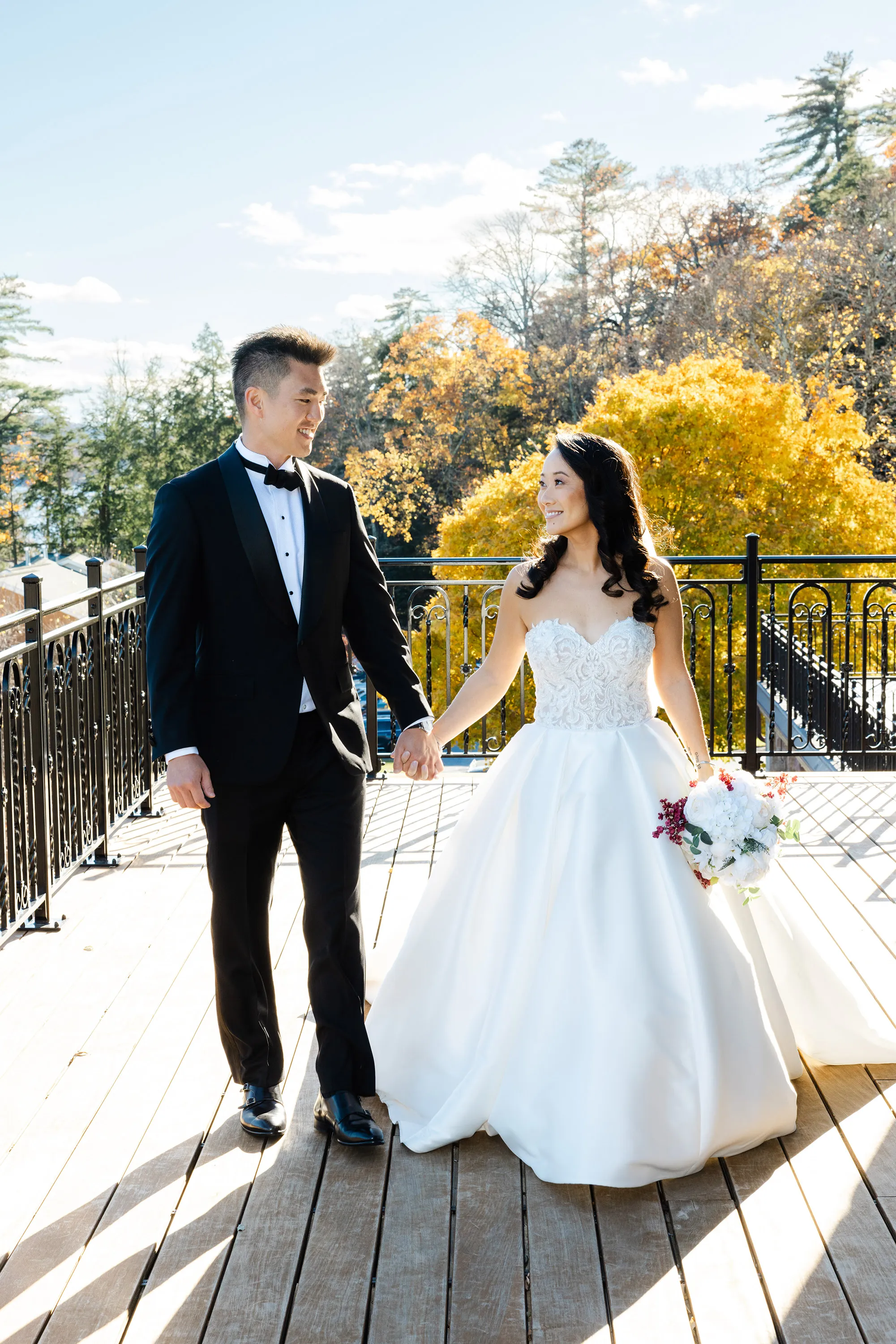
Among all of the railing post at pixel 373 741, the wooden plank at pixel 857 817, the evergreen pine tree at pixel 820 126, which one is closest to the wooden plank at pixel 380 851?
the railing post at pixel 373 741

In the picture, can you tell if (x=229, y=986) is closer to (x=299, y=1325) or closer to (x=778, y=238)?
(x=299, y=1325)

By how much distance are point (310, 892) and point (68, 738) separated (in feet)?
6.57

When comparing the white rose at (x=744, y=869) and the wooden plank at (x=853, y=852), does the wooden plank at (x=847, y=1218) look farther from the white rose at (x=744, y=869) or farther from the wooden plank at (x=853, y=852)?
the wooden plank at (x=853, y=852)

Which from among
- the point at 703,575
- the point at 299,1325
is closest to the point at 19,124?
the point at 703,575

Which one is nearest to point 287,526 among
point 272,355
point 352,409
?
point 272,355

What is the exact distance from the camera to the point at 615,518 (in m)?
2.93

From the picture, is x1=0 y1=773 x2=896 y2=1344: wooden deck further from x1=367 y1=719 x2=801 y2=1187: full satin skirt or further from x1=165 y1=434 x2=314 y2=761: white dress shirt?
x1=165 y1=434 x2=314 y2=761: white dress shirt

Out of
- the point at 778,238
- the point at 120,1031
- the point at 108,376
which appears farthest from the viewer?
the point at 108,376

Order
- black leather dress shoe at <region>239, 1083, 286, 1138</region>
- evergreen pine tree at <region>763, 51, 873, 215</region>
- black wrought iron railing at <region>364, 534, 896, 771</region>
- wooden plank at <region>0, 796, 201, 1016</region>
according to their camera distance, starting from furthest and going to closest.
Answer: evergreen pine tree at <region>763, 51, 873, 215</region>, black wrought iron railing at <region>364, 534, 896, 771</region>, wooden plank at <region>0, 796, 201, 1016</region>, black leather dress shoe at <region>239, 1083, 286, 1138</region>

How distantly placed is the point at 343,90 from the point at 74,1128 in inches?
1900

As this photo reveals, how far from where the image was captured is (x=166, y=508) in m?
2.51

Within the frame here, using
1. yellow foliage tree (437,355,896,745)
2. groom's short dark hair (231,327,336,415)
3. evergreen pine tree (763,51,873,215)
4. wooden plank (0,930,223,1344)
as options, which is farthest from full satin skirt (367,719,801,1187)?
evergreen pine tree (763,51,873,215)

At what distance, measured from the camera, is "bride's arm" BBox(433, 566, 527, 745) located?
119 inches

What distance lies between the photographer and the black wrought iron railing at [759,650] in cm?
638
